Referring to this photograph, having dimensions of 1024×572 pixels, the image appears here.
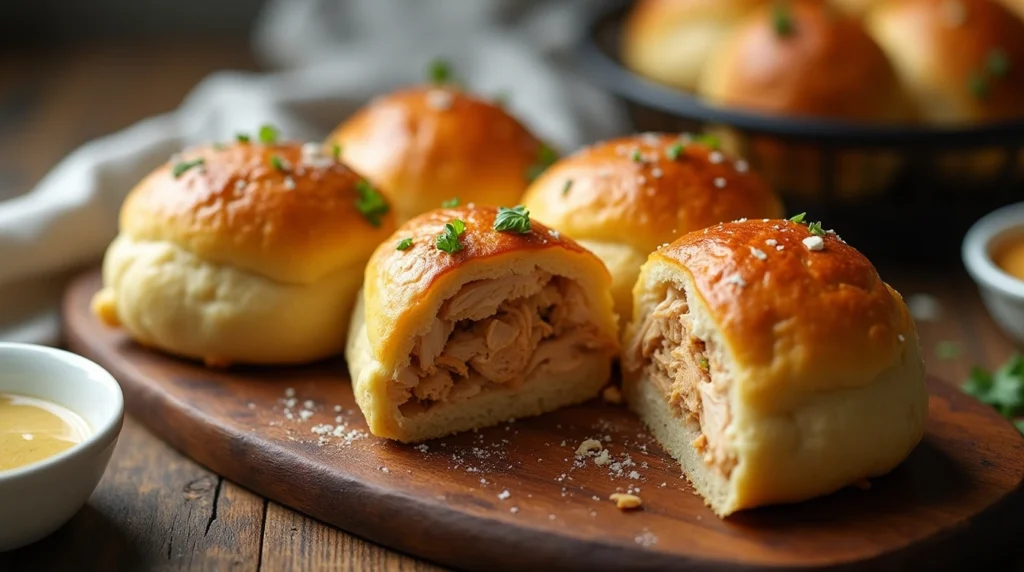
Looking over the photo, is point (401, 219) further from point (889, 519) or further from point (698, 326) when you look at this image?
point (889, 519)

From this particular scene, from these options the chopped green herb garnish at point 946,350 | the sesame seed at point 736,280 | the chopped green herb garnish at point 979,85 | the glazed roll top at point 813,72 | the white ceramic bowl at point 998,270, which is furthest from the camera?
the chopped green herb garnish at point 979,85

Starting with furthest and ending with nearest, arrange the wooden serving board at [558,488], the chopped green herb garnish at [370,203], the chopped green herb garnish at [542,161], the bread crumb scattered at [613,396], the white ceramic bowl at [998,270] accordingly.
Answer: the chopped green herb garnish at [542,161] < the white ceramic bowl at [998,270] < the chopped green herb garnish at [370,203] < the bread crumb scattered at [613,396] < the wooden serving board at [558,488]

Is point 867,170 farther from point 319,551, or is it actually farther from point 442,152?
point 319,551

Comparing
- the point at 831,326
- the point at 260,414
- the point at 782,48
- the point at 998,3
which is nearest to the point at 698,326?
the point at 831,326

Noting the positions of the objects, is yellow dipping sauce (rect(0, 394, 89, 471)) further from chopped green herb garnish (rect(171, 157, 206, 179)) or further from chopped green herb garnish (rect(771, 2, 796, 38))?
chopped green herb garnish (rect(771, 2, 796, 38))

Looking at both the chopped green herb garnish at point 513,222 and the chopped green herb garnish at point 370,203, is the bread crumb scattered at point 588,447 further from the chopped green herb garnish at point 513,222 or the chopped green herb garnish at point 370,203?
the chopped green herb garnish at point 370,203

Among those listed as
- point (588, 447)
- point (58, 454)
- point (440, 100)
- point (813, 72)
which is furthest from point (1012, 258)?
point (58, 454)

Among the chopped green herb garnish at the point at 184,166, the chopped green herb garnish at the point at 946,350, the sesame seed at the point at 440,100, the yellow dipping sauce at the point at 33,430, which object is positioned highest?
the chopped green herb garnish at the point at 184,166

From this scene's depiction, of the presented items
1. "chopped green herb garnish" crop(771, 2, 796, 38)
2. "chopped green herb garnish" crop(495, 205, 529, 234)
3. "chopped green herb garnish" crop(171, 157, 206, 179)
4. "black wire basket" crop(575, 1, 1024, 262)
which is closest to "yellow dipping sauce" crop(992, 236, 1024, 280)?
"black wire basket" crop(575, 1, 1024, 262)

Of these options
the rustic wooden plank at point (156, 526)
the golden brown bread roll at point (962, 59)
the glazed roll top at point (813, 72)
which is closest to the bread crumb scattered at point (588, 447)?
the rustic wooden plank at point (156, 526)
